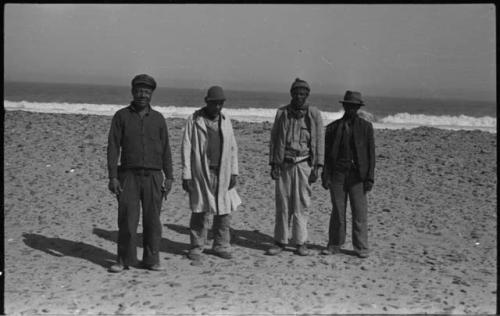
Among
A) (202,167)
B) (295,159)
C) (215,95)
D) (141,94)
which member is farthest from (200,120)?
(295,159)

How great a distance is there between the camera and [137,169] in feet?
17.7

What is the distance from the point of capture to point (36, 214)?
288 inches

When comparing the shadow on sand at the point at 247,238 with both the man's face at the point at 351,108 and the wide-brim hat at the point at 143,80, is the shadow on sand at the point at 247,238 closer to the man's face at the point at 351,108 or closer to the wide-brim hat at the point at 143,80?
Answer: the man's face at the point at 351,108

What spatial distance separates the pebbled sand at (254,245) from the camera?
4660mm

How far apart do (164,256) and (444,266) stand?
2832 millimetres

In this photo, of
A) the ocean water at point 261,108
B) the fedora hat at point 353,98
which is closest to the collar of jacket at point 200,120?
the fedora hat at point 353,98

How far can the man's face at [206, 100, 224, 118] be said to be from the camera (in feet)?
18.6

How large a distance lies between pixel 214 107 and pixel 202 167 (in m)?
0.61

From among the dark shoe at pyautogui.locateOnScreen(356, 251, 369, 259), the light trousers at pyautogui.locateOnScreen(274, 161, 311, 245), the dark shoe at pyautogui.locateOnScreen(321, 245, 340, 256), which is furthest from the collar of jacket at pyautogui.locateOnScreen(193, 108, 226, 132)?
the dark shoe at pyautogui.locateOnScreen(356, 251, 369, 259)

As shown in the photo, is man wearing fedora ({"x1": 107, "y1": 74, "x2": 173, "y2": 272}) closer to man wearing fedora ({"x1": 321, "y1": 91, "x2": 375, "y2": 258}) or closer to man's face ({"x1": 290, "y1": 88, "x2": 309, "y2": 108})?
man's face ({"x1": 290, "y1": 88, "x2": 309, "y2": 108})

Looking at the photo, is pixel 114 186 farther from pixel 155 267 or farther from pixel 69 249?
pixel 69 249

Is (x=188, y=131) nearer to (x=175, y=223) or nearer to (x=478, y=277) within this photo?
(x=175, y=223)

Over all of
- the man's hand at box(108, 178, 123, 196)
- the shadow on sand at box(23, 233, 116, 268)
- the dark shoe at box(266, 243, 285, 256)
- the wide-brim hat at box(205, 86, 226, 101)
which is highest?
the wide-brim hat at box(205, 86, 226, 101)

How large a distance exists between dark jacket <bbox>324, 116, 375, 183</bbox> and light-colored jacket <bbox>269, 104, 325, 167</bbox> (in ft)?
0.44
